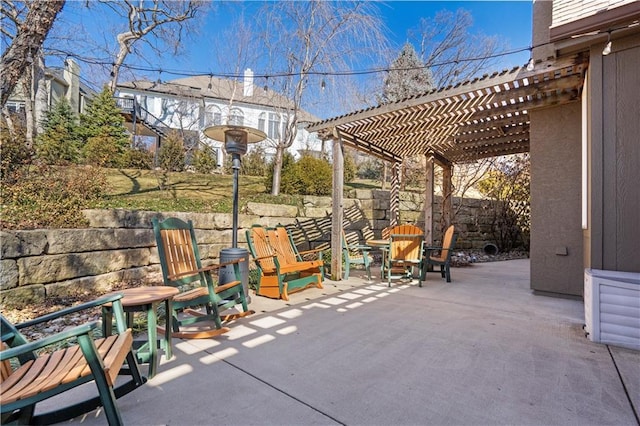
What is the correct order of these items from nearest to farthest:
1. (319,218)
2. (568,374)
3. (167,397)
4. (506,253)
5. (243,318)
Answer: (167,397) < (568,374) < (243,318) < (319,218) < (506,253)

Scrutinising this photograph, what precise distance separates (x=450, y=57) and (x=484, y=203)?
7878 millimetres

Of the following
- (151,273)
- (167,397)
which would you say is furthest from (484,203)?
(167,397)

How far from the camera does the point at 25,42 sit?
3.88 meters

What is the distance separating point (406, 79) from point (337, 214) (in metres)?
11.0

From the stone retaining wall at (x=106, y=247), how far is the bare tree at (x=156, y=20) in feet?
20.6

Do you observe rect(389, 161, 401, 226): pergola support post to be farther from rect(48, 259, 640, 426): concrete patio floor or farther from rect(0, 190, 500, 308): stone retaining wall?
rect(48, 259, 640, 426): concrete patio floor

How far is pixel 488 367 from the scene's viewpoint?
2.30 metres

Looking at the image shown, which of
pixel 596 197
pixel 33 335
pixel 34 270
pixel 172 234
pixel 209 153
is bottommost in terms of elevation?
pixel 33 335

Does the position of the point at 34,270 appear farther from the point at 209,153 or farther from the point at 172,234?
the point at 209,153

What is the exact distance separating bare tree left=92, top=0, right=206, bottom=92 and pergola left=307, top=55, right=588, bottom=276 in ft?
20.9

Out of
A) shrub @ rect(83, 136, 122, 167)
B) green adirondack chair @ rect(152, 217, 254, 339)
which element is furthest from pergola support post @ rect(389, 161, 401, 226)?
shrub @ rect(83, 136, 122, 167)

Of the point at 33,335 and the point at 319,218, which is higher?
the point at 319,218

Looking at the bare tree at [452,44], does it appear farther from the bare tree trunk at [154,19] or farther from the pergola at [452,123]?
the bare tree trunk at [154,19]

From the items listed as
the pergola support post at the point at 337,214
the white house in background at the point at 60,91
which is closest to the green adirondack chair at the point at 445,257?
the pergola support post at the point at 337,214
